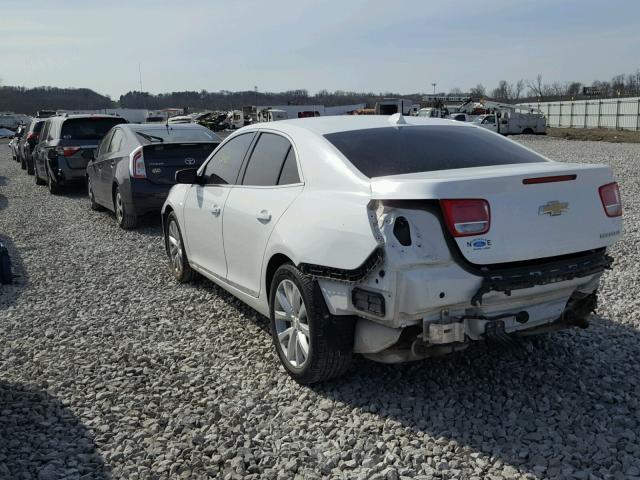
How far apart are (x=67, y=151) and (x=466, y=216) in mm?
12261

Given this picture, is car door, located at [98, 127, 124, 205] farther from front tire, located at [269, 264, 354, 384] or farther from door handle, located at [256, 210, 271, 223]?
front tire, located at [269, 264, 354, 384]

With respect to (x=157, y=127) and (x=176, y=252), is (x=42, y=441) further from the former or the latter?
(x=157, y=127)

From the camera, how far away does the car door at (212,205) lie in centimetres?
508

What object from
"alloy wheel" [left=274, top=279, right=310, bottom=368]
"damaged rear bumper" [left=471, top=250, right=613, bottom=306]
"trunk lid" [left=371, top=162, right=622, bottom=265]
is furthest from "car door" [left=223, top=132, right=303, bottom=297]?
"damaged rear bumper" [left=471, top=250, right=613, bottom=306]

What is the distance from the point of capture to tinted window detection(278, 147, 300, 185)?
418cm

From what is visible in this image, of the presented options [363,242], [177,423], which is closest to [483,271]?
[363,242]

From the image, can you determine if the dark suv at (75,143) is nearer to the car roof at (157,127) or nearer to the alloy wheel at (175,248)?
the car roof at (157,127)

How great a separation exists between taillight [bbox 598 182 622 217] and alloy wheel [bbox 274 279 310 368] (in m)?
1.86

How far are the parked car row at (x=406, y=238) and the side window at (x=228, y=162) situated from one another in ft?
0.63

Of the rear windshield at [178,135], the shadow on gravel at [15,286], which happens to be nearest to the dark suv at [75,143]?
the rear windshield at [178,135]

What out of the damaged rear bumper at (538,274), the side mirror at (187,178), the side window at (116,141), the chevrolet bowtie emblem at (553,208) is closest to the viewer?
the damaged rear bumper at (538,274)

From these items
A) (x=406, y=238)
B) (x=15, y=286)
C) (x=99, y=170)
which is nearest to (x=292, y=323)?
(x=406, y=238)

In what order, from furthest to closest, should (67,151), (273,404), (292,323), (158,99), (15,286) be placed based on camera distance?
(158,99) < (67,151) < (15,286) < (292,323) < (273,404)

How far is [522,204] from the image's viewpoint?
10.9 feet
